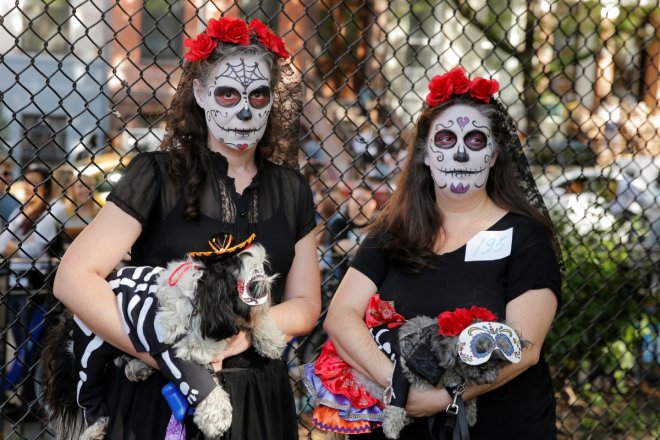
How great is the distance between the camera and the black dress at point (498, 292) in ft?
9.68

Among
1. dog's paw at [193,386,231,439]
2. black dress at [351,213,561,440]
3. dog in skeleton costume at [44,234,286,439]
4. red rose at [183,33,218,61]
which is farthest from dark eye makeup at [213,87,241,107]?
dog's paw at [193,386,231,439]

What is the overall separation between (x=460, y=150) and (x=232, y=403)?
1207 mm

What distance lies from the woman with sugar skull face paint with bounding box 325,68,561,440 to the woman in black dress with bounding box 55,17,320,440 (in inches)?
11.0

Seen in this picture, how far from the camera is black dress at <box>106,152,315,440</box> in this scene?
2639mm

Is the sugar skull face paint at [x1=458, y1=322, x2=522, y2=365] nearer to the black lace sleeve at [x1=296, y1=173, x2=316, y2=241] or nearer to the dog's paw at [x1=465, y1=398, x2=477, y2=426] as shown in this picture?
the dog's paw at [x1=465, y1=398, x2=477, y2=426]

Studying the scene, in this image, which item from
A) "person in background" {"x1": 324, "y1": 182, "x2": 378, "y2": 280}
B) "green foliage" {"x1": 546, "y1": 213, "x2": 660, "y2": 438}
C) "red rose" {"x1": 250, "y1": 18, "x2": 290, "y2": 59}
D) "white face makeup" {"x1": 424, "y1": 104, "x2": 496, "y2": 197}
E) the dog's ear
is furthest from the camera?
"green foliage" {"x1": 546, "y1": 213, "x2": 660, "y2": 438}

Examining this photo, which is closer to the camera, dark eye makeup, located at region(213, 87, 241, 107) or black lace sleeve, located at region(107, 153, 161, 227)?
black lace sleeve, located at region(107, 153, 161, 227)

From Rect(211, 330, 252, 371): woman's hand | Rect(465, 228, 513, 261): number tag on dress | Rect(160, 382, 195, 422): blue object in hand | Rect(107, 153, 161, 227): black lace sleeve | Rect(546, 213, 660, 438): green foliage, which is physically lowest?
Rect(546, 213, 660, 438): green foliage

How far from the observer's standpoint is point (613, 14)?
12.6 metres

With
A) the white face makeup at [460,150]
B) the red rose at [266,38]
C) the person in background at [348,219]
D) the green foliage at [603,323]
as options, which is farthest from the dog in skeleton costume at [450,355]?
the green foliage at [603,323]

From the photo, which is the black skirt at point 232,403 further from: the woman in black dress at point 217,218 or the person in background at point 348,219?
the person in background at point 348,219

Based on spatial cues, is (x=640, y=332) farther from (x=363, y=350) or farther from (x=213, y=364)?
(x=213, y=364)

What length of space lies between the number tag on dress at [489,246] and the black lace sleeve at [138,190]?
1109 millimetres

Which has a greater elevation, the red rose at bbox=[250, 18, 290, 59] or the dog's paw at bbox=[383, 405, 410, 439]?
the red rose at bbox=[250, 18, 290, 59]
